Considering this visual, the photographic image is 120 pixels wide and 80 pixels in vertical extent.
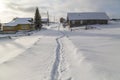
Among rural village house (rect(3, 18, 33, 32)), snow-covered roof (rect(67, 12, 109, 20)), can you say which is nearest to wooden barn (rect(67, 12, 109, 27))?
snow-covered roof (rect(67, 12, 109, 20))

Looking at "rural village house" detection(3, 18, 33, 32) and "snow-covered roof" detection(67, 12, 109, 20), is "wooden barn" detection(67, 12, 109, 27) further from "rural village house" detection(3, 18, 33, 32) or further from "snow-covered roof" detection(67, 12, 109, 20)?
"rural village house" detection(3, 18, 33, 32)

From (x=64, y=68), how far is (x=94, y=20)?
184 ft

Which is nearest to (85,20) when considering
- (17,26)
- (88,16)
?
(88,16)

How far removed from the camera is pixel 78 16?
6488 cm

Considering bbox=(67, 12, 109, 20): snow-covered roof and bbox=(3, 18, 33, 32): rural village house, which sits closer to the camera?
bbox=(3, 18, 33, 32): rural village house

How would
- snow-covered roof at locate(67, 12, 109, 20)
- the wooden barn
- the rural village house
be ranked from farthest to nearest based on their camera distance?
snow-covered roof at locate(67, 12, 109, 20) < the wooden barn < the rural village house

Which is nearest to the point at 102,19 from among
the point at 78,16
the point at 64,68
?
the point at 78,16

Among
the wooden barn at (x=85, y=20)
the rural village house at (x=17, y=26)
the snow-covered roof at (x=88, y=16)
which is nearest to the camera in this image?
the rural village house at (x=17, y=26)

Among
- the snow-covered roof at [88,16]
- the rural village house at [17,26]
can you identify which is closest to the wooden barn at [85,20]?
the snow-covered roof at [88,16]

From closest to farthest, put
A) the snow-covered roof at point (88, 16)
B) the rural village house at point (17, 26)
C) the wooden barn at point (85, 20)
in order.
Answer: the rural village house at point (17, 26) → the wooden barn at point (85, 20) → the snow-covered roof at point (88, 16)

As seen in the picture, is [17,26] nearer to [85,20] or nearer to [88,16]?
[85,20]

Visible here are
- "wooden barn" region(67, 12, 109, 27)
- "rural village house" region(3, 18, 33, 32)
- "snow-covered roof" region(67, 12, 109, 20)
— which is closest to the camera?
"rural village house" region(3, 18, 33, 32)

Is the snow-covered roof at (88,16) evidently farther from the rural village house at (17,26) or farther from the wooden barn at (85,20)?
the rural village house at (17,26)

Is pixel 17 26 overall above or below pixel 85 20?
below
